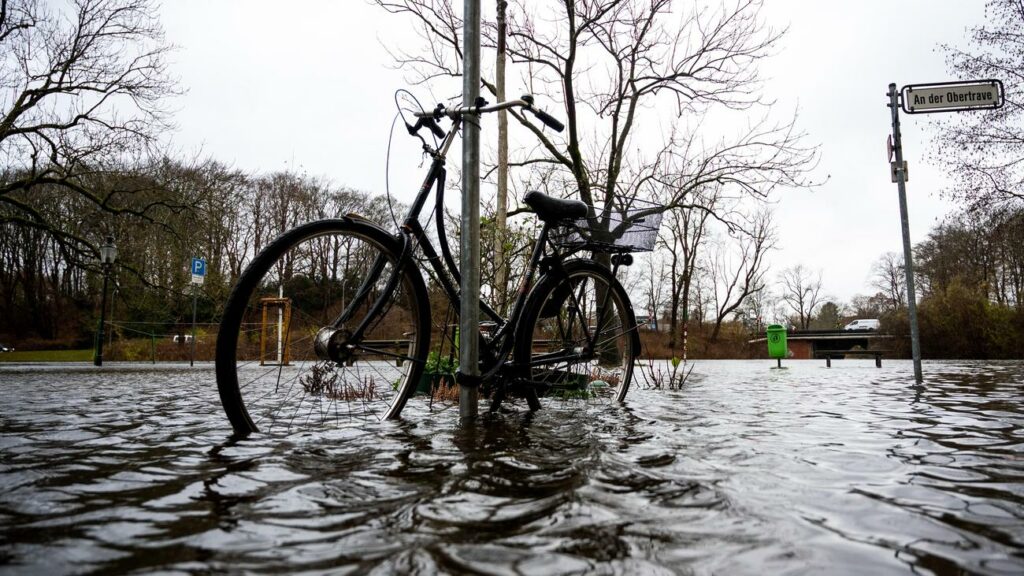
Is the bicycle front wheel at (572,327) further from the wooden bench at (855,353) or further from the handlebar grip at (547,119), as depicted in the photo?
the wooden bench at (855,353)

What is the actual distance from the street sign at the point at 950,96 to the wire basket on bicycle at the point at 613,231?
172 inches

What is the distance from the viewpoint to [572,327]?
420cm

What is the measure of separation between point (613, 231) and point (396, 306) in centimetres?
164

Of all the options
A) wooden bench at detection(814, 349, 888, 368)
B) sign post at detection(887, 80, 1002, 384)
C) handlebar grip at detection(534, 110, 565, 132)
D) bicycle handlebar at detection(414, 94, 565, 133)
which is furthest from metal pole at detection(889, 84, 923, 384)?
wooden bench at detection(814, 349, 888, 368)

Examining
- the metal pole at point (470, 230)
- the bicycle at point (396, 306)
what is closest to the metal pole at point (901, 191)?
the bicycle at point (396, 306)

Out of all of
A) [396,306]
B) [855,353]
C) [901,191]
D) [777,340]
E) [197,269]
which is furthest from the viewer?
[855,353]

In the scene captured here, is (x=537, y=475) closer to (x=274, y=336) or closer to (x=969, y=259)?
(x=274, y=336)

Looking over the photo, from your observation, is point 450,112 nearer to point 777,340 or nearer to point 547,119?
point 547,119

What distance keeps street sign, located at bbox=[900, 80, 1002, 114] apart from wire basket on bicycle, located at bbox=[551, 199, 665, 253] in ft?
14.3

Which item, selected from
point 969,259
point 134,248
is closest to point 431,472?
point 134,248

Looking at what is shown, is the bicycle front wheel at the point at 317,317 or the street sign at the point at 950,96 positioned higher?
the street sign at the point at 950,96

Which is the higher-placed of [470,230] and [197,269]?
[197,269]

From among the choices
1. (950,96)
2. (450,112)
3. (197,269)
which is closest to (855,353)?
(950,96)

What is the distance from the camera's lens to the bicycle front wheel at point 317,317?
271cm
